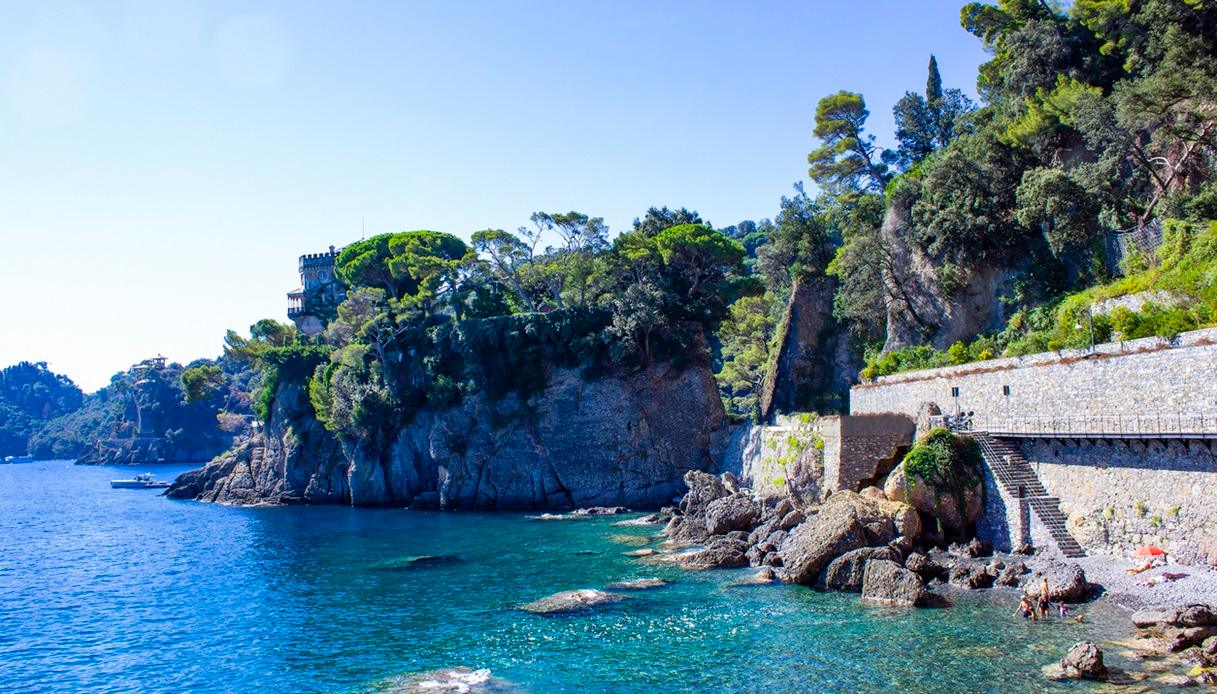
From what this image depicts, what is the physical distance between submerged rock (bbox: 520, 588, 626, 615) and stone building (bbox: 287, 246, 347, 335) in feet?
191

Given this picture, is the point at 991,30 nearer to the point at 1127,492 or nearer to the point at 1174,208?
the point at 1174,208

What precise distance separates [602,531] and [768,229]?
80.6ft

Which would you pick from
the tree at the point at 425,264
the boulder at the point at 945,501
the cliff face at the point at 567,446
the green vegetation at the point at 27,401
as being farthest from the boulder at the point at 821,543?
the green vegetation at the point at 27,401

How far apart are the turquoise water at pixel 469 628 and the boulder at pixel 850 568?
70cm

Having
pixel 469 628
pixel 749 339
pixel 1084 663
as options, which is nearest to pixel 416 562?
pixel 469 628

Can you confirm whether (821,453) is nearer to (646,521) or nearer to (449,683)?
(646,521)

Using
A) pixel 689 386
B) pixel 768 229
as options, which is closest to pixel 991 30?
pixel 768 229

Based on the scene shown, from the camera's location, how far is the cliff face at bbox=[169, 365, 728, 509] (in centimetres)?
5150

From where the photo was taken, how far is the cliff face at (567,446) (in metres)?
51.5

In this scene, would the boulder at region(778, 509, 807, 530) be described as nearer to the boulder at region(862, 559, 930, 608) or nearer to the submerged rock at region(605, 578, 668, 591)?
the submerged rock at region(605, 578, 668, 591)

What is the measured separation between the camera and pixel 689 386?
5256 centimetres

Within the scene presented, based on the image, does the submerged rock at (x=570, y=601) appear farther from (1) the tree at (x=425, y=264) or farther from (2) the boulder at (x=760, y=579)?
(1) the tree at (x=425, y=264)

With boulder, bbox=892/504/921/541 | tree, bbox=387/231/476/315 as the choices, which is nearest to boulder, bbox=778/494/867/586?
boulder, bbox=892/504/921/541

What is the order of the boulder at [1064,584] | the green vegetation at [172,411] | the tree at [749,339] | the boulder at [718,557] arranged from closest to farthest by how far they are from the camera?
1. the boulder at [1064,584]
2. the boulder at [718,557]
3. the tree at [749,339]
4. the green vegetation at [172,411]
